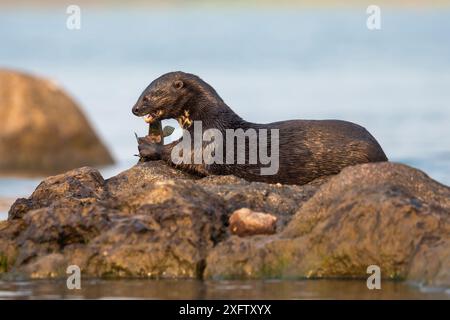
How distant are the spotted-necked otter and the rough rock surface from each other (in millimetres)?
1849

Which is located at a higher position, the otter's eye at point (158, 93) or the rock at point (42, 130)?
the otter's eye at point (158, 93)

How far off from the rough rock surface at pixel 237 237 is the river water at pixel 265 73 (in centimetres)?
24

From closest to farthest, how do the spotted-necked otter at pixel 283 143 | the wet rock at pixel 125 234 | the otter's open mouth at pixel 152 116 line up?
the wet rock at pixel 125 234 < the spotted-necked otter at pixel 283 143 < the otter's open mouth at pixel 152 116

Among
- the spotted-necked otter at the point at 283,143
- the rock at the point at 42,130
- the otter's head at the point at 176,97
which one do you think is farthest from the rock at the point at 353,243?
the rock at the point at 42,130

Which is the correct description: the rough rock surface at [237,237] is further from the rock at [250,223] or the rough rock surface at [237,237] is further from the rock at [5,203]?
the rock at [5,203]

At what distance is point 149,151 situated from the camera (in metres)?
16.6

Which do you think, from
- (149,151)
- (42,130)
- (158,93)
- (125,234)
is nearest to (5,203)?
(158,93)

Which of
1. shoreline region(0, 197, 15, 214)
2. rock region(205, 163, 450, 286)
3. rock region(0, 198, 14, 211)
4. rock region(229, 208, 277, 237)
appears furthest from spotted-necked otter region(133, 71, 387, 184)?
rock region(0, 198, 14, 211)

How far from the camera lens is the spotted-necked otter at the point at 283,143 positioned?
1636 centimetres

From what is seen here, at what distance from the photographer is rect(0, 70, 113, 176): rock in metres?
30.5

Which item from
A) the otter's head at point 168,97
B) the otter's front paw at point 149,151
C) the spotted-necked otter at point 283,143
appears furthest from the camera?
the otter's head at point 168,97

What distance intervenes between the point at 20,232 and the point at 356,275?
3.09m

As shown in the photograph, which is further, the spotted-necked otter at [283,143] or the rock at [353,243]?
the spotted-necked otter at [283,143]
